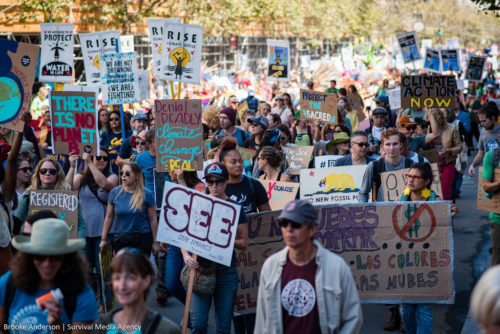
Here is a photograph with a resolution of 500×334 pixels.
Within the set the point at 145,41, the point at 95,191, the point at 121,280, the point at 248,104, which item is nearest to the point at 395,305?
the point at 95,191

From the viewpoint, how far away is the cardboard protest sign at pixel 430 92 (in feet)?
42.4

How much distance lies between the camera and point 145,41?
40.4 m

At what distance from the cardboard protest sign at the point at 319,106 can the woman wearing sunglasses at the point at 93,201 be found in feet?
19.1

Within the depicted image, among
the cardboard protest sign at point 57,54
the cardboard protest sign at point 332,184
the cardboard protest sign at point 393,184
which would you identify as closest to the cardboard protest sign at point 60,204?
the cardboard protest sign at point 332,184

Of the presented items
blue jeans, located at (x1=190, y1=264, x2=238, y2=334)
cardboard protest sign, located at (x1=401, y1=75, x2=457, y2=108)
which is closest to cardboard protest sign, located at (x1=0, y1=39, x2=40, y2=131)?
blue jeans, located at (x1=190, y1=264, x2=238, y2=334)

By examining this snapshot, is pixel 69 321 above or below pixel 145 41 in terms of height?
below

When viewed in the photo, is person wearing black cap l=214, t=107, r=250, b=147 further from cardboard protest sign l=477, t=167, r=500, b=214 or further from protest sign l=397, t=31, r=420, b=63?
protest sign l=397, t=31, r=420, b=63

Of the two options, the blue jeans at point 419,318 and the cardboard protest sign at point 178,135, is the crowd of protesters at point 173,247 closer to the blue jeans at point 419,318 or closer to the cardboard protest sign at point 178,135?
the blue jeans at point 419,318

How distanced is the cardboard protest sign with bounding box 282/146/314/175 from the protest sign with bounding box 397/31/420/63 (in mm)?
13559

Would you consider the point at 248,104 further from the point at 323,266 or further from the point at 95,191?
the point at 323,266

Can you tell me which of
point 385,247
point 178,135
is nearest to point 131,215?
point 178,135

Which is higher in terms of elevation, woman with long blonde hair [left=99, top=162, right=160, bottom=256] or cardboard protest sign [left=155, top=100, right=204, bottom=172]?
cardboard protest sign [left=155, top=100, right=204, bottom=172]

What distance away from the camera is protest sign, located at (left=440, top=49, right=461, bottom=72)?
2396 cm

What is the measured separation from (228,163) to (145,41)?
115 feet
